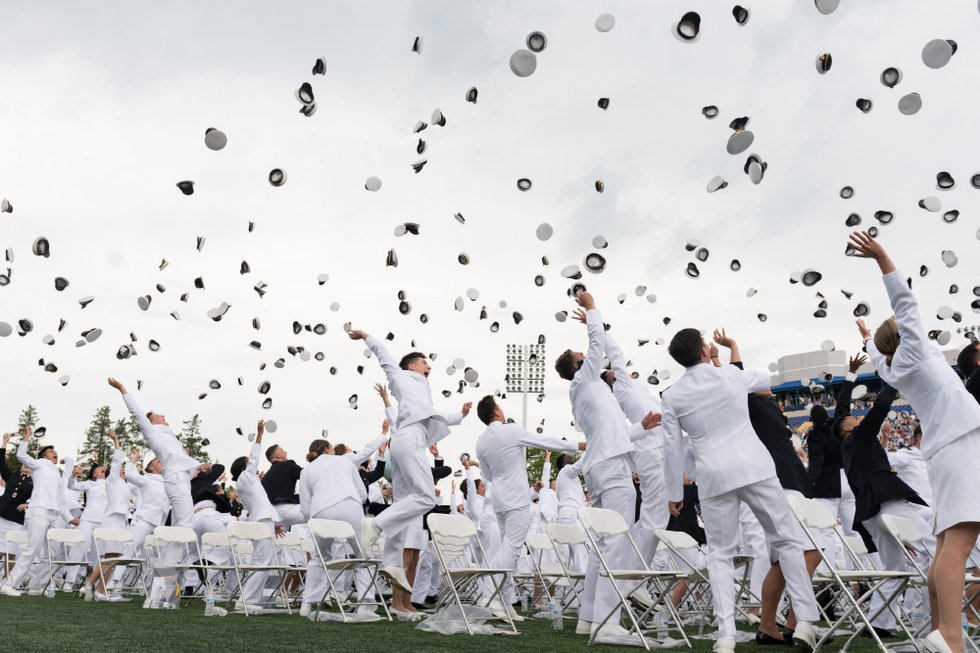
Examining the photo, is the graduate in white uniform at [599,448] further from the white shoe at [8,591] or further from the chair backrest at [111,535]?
the white shoe at [8,591]

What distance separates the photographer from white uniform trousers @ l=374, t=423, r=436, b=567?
26.5ft

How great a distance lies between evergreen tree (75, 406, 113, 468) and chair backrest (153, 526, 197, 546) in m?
72.0

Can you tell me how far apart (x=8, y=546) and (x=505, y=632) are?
1028 cm

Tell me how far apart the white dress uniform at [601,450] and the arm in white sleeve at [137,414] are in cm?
558

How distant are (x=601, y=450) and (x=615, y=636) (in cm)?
171

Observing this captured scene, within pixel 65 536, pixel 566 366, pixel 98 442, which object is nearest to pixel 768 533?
pixel 566 366

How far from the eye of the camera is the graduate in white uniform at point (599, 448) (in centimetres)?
688

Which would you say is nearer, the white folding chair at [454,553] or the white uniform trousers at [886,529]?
the white uniform trousers at [886,529]

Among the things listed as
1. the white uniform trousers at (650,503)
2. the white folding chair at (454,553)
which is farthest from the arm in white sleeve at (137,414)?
the white uniform trousers at (650,503)

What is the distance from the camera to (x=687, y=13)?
8.41 metres

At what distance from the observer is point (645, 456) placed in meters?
7.87

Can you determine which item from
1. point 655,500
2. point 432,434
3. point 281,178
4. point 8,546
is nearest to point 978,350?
point 655,500

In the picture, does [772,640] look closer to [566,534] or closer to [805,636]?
[805,636]

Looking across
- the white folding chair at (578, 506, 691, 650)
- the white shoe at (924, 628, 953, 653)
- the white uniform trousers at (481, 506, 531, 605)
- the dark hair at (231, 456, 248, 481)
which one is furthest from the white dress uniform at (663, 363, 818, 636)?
the dark hair at (231, 456, 248, 481)
